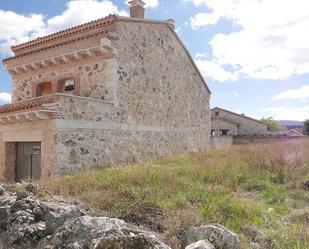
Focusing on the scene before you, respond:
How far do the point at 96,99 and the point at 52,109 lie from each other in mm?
2142

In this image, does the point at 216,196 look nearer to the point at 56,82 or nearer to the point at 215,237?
the point at 215,237

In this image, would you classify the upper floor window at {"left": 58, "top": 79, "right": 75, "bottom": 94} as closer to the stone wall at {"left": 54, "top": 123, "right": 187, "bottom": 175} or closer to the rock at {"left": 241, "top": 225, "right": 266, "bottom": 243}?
A: the stone wall at {"left": 54, "top": 123, "right": 187, "bottom": 175}

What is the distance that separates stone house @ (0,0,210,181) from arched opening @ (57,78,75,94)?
0.15 feet

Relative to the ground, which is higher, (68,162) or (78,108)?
(78,108)

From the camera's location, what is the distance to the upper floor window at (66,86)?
14797 millimetres

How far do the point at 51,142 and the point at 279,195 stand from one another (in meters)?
7.20

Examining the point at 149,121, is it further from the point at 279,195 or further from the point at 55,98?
the point at 279,195

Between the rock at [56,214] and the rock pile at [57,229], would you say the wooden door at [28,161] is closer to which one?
the rock pile at [57,229]

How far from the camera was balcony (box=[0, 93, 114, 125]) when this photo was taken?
11.2 meters

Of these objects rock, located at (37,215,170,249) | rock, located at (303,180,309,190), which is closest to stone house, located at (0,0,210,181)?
rock, located at (37,215,170,249)

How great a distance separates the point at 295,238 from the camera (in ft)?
17.1

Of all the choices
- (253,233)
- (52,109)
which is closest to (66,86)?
(52,109)

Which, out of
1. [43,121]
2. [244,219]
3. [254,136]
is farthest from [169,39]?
[254,136]

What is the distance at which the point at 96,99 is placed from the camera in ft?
42.4
